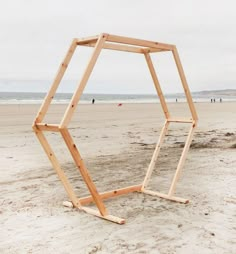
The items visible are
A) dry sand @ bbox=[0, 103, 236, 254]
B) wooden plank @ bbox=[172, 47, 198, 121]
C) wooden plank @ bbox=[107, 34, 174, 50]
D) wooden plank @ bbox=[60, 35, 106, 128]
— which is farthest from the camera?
wooden plank @ bbox=[172, 47, 198, 121]

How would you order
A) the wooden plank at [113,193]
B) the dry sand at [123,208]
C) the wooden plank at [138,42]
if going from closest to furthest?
the dry sand at [123,208] < the wooden plank at [138,42] < the wooden plank at [113,193]

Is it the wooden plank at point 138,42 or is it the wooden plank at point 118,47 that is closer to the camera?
the wooden plank at point 138,42

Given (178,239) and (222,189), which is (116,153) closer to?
(222,189)

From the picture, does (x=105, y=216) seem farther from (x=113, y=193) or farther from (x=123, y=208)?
(x=113, y=193)

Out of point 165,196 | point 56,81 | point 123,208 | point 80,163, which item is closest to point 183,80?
point 165,196

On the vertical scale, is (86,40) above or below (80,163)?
above

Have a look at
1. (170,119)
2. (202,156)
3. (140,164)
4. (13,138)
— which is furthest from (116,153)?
(13,138)

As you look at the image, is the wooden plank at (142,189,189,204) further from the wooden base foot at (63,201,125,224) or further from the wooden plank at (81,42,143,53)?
the wooden plank at (81,42,143,53)

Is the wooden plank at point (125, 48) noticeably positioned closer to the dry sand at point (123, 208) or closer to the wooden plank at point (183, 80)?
the wooden plank at point (183, 80)

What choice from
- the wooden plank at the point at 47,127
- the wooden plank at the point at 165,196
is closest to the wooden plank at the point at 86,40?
the wooden plank at the point at 47,127

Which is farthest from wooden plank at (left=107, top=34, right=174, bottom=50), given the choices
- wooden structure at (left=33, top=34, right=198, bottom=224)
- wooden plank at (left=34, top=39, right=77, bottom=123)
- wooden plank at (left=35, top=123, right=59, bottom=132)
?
wooden plank at (left=35, top=123, right=59, bottom=132)

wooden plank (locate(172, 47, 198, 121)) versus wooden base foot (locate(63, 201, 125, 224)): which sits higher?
wooden plank (locate(172, 47, 198, 121))

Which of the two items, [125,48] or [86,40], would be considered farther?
[125,48]

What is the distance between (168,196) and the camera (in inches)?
229
